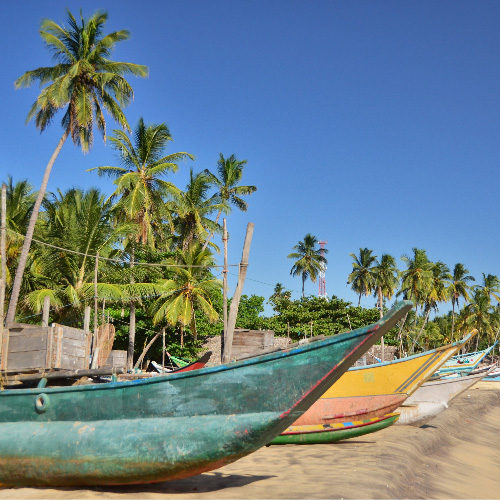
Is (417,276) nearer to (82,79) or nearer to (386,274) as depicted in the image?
(386,274)

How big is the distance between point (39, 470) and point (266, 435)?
7.90 ft

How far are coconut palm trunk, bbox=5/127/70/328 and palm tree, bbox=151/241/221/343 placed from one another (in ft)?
21.8

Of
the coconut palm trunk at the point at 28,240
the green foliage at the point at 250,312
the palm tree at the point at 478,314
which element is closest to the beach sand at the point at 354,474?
the coconut palm trunk at the point at 28,240

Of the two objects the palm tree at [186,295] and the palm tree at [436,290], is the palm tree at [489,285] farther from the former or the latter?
the palm tree at [186,295]

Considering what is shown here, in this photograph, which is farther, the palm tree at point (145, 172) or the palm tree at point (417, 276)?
the palm tree at point (417, 276)

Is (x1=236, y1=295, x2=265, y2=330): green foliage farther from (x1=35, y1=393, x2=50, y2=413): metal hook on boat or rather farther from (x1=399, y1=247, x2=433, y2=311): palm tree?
(x1=35, y1=393, x2=50, y2=413): metal hook on boat

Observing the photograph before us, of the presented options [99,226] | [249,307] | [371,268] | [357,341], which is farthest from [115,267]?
[371,268]

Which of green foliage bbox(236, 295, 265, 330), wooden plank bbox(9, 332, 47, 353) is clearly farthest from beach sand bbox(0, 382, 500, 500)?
green foliage bbox(236, 295, 265, 330)

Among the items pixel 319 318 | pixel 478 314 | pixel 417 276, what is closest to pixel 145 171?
pixel 319 318

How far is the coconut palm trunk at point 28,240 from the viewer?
14.8 m

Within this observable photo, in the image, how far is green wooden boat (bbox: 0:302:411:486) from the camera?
4699mm

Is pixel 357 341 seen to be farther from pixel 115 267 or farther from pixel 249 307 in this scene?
pixel 249 307

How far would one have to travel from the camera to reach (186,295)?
2241cm

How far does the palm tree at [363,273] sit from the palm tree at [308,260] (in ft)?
10.8
